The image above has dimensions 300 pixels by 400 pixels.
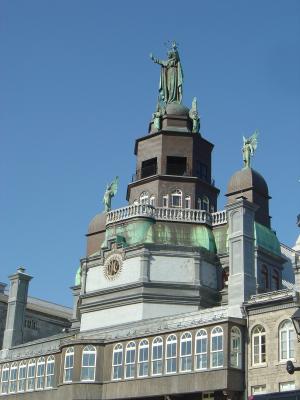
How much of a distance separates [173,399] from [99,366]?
265 inches

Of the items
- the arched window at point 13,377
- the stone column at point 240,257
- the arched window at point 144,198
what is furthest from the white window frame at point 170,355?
the arched window at point 144,198

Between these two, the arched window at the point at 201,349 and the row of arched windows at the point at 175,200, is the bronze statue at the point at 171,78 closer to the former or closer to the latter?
the row of arched windows at the point at 175,200

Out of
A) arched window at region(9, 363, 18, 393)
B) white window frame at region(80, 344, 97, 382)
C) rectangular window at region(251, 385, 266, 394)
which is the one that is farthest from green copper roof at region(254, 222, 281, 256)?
arched window at region(9, 363, 18, 393)

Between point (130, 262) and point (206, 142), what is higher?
point (206, 142)

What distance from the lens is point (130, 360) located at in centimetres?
5031

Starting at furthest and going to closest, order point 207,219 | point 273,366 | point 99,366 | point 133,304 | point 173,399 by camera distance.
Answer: point 207,219
point 133,304
point 99,366
point 173,399
point 273,366

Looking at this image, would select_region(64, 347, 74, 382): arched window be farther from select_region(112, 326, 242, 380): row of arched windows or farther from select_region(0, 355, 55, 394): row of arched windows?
select_region(112, 326, 242, 380): row of arched windows

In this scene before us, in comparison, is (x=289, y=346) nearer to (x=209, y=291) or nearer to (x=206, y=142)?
(x=209, y=291)

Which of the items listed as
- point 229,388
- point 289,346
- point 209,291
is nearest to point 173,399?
point 229,388

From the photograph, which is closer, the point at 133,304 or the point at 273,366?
the point at 273,366

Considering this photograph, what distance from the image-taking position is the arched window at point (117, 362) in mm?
50625

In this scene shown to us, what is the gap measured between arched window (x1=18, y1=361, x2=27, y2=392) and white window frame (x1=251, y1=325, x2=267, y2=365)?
68.0ft

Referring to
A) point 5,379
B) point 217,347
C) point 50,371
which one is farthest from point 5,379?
point 217,347

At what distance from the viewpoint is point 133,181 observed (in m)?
68.1
